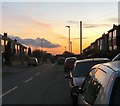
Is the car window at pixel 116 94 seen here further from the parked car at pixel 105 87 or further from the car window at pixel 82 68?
the car window at pixel 82 68

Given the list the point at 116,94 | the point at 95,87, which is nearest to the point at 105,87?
the point at 116,94

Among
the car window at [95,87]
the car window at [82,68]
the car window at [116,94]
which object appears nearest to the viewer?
the car window at [116,94]

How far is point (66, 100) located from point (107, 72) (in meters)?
10.6

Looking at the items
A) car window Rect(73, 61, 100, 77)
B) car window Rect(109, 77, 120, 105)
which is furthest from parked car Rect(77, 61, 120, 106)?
car window Rect(73, 61, 100, 77)

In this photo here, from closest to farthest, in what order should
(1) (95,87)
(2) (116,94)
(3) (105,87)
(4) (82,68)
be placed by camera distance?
1. (2) (116,94)
2. (3) (105,87)
3. (1) (95,87)
4. (4) (82,68)

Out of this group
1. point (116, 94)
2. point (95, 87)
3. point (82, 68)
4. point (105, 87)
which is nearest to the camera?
point (116, 94)

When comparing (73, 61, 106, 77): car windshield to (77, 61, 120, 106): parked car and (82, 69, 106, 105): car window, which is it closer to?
(82, 69, 106, 105): car window

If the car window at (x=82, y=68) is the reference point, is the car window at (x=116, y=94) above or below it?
above

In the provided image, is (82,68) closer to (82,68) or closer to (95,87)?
(82,68)

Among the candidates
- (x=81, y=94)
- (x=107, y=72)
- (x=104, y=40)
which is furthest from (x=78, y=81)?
(x=104, y=40)

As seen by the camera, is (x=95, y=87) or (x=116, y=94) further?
(x=95, y=87)

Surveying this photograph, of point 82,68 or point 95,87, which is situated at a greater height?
point 95,87

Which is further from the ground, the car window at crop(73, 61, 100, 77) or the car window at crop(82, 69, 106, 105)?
the car window at crop(82, 69, 106, 105)

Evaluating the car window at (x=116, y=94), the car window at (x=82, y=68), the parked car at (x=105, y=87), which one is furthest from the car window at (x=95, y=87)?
the car window at (x=82, y=68)
